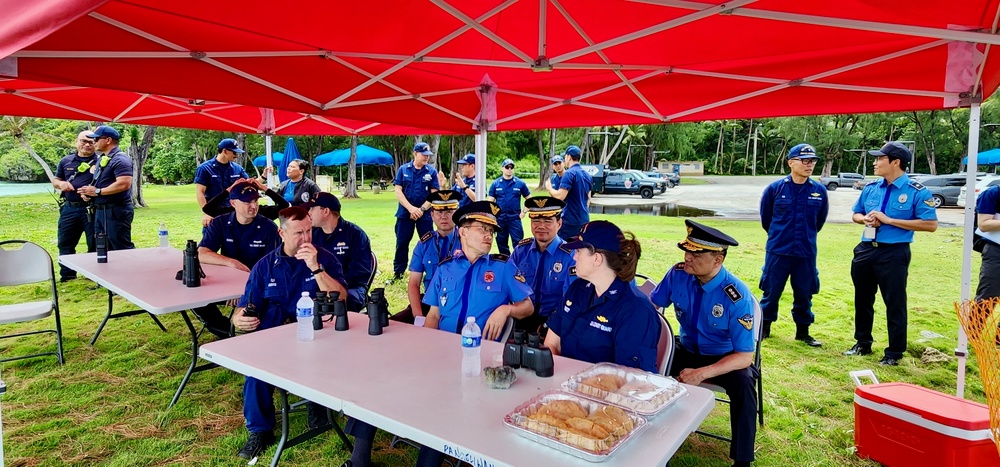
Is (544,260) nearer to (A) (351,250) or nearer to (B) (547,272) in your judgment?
(B) (547,272)

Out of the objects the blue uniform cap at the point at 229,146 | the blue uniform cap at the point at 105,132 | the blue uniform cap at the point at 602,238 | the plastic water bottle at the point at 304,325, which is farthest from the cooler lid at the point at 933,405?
the blue uniform cap at the point at 105,132

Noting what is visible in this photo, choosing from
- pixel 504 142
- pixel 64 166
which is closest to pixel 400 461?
pixel 64 166

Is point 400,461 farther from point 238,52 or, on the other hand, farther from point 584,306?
point 238,52

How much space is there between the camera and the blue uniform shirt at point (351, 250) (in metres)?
4.05

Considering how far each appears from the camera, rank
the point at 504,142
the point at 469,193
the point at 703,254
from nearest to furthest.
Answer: the point at 703,254
the point at 469,193
the point at 504,142

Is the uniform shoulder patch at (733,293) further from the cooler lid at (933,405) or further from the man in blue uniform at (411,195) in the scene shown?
the man in blue uniform at (411,195)

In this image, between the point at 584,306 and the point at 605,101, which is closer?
the point at 584,306

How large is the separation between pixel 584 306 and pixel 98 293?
21.8 ft

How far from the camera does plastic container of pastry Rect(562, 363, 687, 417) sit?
175 centimetres

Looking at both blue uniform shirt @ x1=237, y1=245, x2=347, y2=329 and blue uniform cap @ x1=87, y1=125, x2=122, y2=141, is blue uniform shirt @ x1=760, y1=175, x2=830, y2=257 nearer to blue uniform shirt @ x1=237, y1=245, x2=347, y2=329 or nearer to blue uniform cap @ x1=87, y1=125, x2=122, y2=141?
blue uniform shirt @ x1=237, y1=245, x2=347, y2=329

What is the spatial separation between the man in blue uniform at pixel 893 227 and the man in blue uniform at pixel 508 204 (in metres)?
4.45

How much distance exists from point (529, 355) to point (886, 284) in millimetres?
3877

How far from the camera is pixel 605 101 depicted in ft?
14.9

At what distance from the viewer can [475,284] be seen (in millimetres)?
3119
